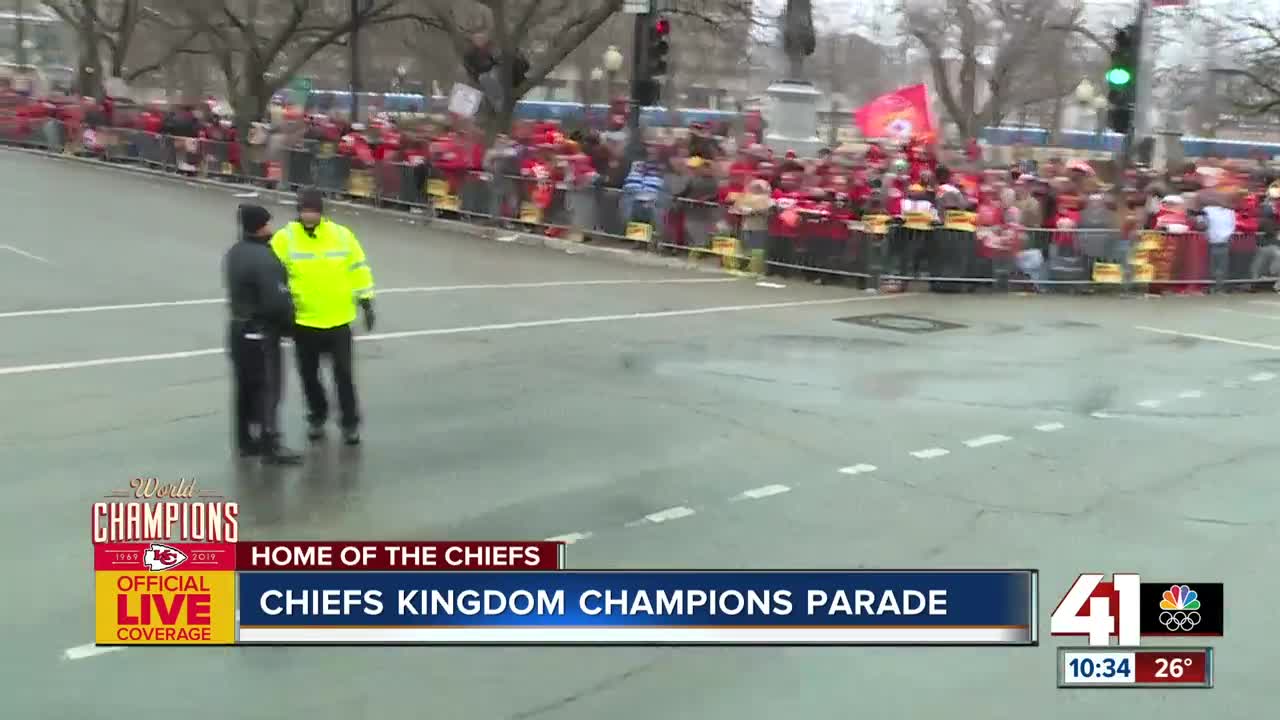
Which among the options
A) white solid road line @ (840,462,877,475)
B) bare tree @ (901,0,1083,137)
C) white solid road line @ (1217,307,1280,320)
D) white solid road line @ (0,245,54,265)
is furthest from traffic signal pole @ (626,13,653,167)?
bare tree @ (901,0,1083,137)

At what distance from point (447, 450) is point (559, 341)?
4.97m

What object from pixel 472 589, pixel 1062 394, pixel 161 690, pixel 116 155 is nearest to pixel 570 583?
pixel 472 589

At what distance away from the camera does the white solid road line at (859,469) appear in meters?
9.81

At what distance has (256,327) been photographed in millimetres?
9398

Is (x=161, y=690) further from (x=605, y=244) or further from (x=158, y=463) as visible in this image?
(x=605, y=244)

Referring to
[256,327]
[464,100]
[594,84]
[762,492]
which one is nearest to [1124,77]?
[464,100]

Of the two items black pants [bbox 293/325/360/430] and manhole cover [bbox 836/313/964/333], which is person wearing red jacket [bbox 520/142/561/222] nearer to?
manhole cover [bbox 836/313/964/333]

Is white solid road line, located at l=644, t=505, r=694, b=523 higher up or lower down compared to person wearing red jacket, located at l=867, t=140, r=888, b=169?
lower down

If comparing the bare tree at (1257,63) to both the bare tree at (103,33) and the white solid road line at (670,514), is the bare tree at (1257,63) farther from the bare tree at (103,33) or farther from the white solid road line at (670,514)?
the white solid road line at (670,514)

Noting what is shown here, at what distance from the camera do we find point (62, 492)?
8.59 meters

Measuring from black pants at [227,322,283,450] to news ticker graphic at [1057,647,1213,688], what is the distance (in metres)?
5.23

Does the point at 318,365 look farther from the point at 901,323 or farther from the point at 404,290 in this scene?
the point at 901,323

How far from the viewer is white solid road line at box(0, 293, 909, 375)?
12.5 metres

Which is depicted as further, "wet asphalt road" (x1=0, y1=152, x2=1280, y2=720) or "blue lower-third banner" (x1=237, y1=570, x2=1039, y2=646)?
"blue lower-third banner" (x1=237, y1=570, x2=1039, y2=646)
